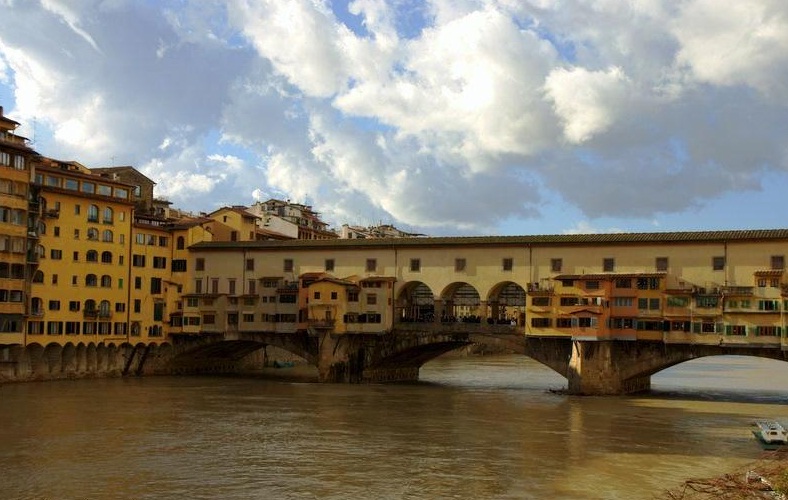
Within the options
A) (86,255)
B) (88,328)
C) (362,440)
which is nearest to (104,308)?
(88,328)

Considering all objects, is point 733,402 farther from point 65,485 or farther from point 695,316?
point 65,485

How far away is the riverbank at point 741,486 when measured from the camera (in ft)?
95.1

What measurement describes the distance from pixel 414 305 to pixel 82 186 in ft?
94.9

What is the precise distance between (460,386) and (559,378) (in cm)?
1340

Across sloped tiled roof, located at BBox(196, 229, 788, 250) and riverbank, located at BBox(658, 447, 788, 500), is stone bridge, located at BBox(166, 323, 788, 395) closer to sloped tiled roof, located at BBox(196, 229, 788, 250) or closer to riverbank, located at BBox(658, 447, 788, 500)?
sloped tiled roof, located at BBox(196, 229, 788, 250)

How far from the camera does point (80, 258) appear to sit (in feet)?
236

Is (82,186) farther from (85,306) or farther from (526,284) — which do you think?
(526,284)

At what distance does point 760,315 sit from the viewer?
5812 cm

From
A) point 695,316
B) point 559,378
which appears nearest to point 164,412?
point 695,316

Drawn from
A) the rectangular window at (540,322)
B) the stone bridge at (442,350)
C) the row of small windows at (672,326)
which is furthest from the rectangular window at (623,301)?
the rectangular window at (540,322)

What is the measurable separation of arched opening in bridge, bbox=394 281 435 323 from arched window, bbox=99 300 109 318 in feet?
79.2

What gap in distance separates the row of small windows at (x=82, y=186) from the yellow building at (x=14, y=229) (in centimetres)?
351

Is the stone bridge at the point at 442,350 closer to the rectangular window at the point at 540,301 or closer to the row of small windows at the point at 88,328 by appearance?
the rectangular window at the point at 540,301

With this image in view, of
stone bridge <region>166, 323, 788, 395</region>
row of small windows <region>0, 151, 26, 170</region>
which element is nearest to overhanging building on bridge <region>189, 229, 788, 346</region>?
stone bridge <region>166, 323, 788, 395</region>
